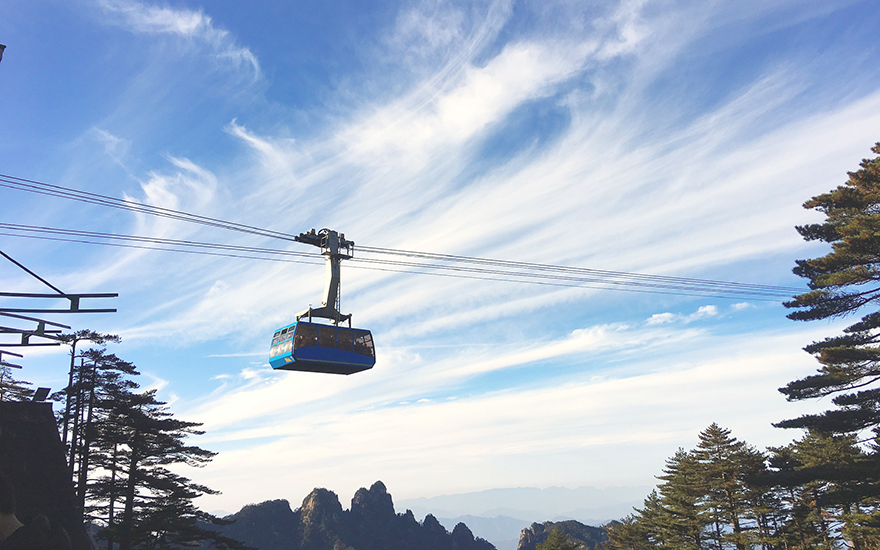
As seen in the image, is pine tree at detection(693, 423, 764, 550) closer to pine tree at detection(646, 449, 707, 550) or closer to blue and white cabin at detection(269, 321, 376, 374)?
pine tree at detection(646, 449, 707, 550)

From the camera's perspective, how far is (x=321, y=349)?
24.5 meters

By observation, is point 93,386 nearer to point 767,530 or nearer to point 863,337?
point 863,337

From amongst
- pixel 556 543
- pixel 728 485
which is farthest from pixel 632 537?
pixel 728 485

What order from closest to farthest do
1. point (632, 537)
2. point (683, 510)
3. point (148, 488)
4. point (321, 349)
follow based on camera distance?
point (321, 349) < point (148, 488) < point (683, 510) < point (632, 537)

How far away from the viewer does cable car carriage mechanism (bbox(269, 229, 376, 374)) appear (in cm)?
2423

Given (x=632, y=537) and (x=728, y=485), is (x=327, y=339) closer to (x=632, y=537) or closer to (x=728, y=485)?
(x=728, y=485)

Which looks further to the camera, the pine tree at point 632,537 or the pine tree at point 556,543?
the pine tree at point 632,537

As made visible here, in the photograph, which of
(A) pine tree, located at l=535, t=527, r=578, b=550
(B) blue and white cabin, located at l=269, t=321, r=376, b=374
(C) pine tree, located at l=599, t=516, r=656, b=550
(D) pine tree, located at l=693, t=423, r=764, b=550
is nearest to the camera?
(B) blue and white cabin, located at l=269, t=321, r=376, b=374

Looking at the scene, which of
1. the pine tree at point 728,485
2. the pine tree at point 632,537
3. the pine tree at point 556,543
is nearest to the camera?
the pine tree at point 728,485

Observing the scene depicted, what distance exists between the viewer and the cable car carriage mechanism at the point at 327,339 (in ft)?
79.5

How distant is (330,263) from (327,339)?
3.70 metres

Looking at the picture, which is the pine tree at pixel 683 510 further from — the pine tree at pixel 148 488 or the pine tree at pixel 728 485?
the pine tree at pixel 148 488

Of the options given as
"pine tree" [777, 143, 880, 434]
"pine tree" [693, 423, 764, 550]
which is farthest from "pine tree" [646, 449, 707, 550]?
"pine tree" [777, 143, 880, 434]

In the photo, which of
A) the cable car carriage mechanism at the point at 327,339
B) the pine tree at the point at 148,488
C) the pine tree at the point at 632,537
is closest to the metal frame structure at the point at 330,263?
the cable car carriage mechanism at the point at 327,339
